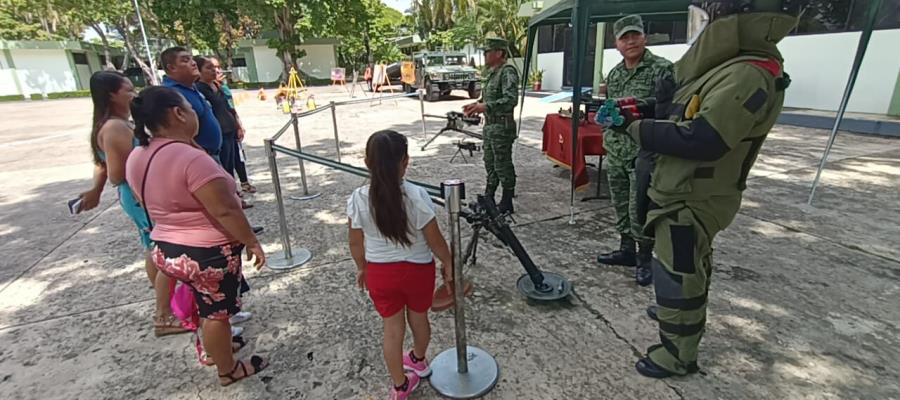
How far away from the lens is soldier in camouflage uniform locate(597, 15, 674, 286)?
2902 mm

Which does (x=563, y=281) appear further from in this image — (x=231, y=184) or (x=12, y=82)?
(x=12, y=82)

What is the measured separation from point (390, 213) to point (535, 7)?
1804 centimetres

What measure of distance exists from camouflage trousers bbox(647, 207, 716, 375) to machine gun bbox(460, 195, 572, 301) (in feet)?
Result: 2.48

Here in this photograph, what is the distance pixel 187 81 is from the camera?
3172 millimetres

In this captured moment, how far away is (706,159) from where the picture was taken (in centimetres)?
163

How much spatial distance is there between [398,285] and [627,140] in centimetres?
202

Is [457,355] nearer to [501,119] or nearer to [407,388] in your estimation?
[407,388]

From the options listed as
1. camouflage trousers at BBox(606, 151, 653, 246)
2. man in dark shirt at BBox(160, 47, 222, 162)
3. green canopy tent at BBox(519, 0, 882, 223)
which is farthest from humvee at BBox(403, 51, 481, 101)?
camouflage trousers at BBox(606, 151, 653, 246)

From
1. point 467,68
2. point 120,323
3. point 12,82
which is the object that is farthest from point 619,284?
point 12,82

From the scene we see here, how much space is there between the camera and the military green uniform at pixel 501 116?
3873 mm

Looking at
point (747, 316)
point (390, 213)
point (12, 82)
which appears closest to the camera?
point (390, 213)

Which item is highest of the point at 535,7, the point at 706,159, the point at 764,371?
the point at 535,7

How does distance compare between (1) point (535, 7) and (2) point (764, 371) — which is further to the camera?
(1) point (535, 7)

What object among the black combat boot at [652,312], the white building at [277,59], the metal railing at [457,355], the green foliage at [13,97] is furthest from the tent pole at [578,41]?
the green foliage at [13,97]
